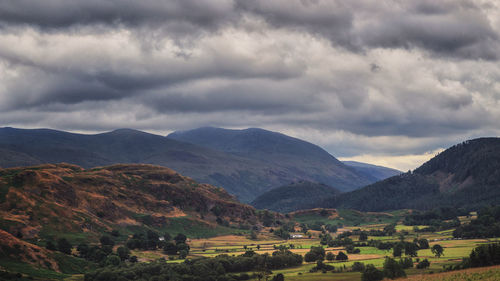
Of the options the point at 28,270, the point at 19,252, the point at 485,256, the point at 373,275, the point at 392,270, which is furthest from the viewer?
the point at 19,252

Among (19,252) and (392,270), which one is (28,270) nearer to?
(19,252)

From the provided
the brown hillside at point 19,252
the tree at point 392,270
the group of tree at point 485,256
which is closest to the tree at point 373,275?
the tree at point 392,270

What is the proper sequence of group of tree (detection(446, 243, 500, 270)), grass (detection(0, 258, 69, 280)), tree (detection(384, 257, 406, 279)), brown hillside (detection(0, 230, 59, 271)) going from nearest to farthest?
group of tree (detection(446, 243, 500, 270)) < grass (detection(0, 258, 69, 280)) < tree (detection(384, 257, 406, 279)) < brown hillside (detection(0, 230, 59, 271))

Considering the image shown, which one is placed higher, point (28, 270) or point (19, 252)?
point (19, 252)

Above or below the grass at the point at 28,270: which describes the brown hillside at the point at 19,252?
above

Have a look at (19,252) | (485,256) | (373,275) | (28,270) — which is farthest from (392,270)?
(19,252)

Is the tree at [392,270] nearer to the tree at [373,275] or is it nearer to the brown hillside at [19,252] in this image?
the tree at [373,275]

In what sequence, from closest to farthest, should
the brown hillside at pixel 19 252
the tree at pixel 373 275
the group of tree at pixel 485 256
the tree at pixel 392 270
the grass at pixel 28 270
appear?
the group of tree at pixel 485 256
the grass at pixel 28 270
the tree at pixel 392 270
the tree at pixel 373 275
the brown hillside at pixel 19 252

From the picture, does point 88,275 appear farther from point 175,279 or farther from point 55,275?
point 175,279

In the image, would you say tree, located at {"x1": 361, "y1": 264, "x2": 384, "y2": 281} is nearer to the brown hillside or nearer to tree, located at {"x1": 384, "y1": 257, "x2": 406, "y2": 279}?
tree, located at {"x1": 384, "y1": 257, "x2": 406, "y2": 279}

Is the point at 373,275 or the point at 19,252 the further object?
the point at 19,252

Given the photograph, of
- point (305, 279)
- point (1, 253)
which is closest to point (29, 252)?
point (1, 253)

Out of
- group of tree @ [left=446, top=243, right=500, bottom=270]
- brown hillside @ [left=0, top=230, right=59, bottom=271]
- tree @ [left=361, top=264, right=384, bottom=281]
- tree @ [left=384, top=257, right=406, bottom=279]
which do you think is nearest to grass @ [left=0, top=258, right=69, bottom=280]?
brown hillside @ [left=0, top=230, right=59, bottom=271]

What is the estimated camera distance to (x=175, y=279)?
199m
